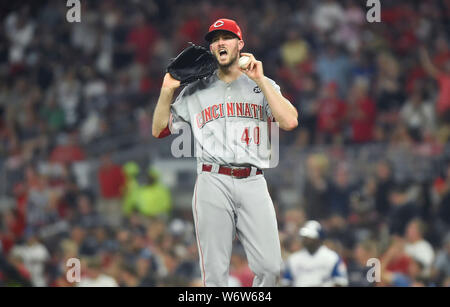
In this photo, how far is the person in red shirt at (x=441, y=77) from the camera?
10.5 m

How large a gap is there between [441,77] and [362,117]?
1150mm

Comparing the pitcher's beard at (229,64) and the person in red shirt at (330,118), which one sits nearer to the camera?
the pitcher's beard at (229,64)

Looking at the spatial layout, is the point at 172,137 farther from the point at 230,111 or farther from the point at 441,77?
the point at 230,111

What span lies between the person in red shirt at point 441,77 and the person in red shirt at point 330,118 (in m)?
1.23

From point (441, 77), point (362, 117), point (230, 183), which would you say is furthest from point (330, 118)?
point (230, 183)

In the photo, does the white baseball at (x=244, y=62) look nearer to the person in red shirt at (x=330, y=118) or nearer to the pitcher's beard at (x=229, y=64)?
the pitcher's beard at (x=229, y=64)

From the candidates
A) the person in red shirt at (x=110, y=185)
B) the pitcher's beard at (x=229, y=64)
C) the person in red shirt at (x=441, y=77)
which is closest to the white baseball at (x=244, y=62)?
the pitcher's beard at (x=229, y=64)

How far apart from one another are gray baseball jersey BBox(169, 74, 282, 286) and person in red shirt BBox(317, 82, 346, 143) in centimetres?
630

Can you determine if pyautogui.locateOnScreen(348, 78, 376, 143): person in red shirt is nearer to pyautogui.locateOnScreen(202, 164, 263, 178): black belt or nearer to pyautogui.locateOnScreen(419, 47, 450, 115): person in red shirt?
pyautogui.locateOnScreen(419, 47, 450, 115): person in red shirt

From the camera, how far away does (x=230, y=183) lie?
489 cm

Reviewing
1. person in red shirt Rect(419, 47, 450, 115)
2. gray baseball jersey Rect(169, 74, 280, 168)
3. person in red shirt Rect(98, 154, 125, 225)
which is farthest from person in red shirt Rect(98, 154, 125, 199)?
gray baseball jersey Rect(169, 74, 280, 168)

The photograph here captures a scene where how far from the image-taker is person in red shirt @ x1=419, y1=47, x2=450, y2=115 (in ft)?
34.5

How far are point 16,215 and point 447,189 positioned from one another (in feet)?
18.9

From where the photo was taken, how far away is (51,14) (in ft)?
48.6
